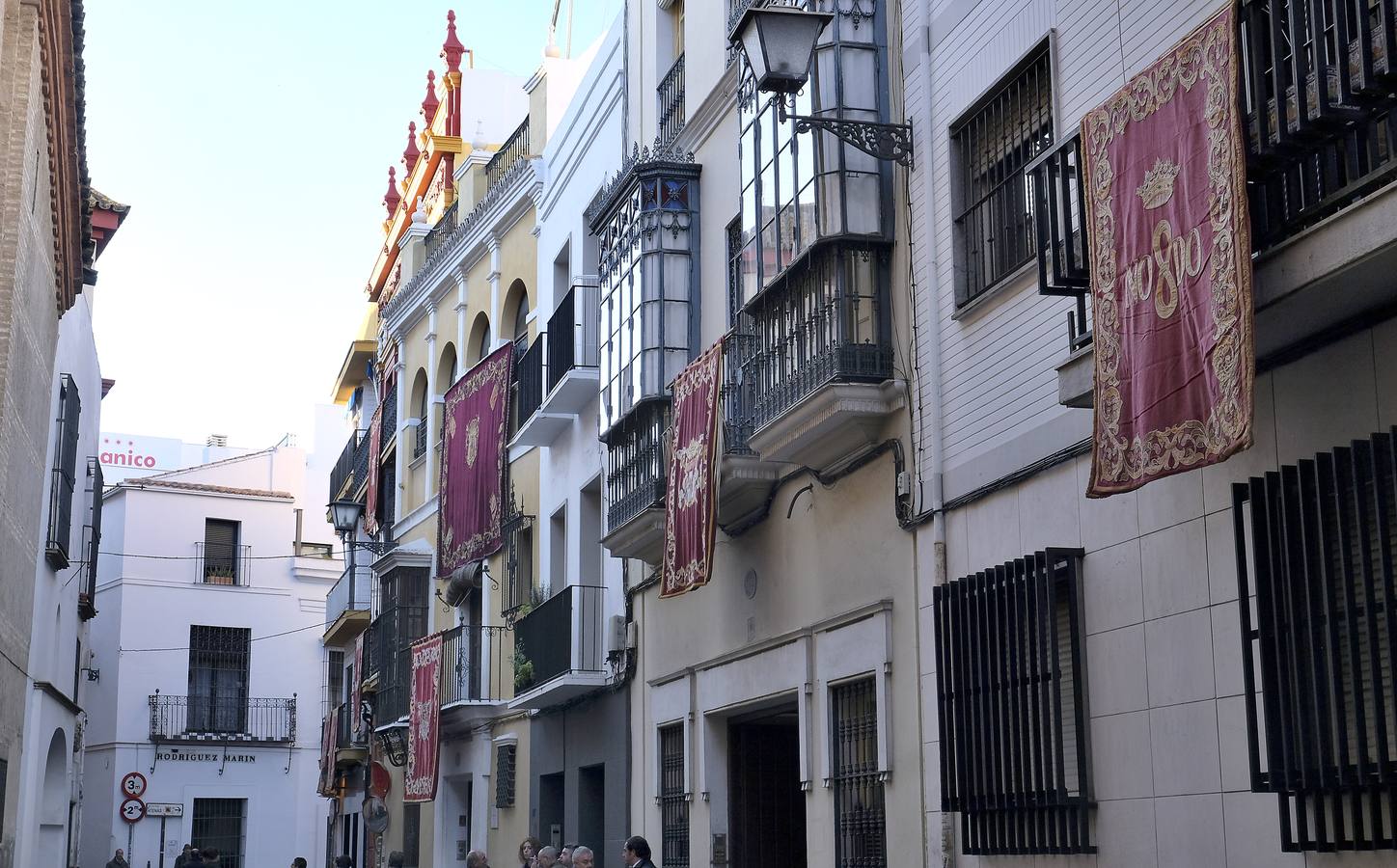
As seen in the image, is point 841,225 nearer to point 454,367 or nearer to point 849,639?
point 849,639

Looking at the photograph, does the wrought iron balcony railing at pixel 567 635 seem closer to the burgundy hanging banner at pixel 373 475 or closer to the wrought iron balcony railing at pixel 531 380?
the wrought iron balcony railing at pixel 531 380

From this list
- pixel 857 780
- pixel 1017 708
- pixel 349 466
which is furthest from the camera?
pixel 349 466

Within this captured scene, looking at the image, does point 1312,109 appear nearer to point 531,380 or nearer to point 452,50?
point 531,380

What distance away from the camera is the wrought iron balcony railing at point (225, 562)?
1591 inches

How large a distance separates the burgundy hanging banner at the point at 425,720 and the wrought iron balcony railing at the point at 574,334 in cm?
505

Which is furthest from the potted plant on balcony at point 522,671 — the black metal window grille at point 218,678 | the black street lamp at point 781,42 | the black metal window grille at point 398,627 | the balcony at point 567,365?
the black metal window grille at point 218,678

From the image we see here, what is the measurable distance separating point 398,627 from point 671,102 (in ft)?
37.9

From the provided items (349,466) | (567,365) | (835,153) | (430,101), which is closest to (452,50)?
(430,101)

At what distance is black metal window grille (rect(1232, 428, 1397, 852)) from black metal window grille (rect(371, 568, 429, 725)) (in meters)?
19.2

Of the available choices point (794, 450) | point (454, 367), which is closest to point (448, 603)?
point (454, 367)

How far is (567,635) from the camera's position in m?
17.8

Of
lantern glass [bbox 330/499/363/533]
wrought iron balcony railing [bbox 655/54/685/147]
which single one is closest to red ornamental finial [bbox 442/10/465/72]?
lantern glass [bbox 330/499/363/533]

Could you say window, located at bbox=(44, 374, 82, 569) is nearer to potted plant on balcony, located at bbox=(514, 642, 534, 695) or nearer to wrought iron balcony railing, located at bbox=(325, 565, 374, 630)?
potted plant on balcony, located at bbox=(514, 642, 534, 695)

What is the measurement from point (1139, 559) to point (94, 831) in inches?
1320
